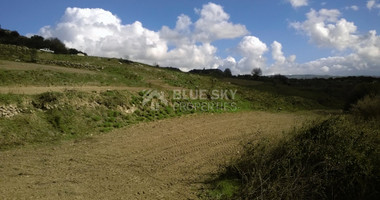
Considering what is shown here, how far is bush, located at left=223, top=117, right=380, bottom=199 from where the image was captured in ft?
18.0

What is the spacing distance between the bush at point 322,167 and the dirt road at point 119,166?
1.88 m

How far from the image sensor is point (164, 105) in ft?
67.3

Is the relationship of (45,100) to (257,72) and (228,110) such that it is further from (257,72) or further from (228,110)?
(257,72)

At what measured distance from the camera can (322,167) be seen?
6.03m

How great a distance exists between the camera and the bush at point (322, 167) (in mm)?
5484

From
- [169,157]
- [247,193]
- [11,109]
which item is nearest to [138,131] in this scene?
[169,157]

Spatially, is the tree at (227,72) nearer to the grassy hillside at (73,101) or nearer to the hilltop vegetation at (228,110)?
the grassy hillside at (73,101)

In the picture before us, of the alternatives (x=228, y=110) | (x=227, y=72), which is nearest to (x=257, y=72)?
(x=227, y=72)

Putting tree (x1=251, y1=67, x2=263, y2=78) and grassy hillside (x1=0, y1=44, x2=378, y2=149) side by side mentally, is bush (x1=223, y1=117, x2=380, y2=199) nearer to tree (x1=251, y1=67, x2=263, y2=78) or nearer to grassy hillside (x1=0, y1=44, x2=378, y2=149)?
grassy hillside (x1=0, y1=44, x2=378, y2=149)

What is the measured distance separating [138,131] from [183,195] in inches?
309

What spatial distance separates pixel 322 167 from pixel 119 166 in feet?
19.8

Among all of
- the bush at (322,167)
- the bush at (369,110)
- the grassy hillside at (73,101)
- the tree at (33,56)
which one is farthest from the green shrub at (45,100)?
the tree at (33,56)

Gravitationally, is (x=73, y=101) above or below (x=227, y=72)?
below

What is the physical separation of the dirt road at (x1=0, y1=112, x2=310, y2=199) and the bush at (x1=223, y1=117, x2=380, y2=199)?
1878mm
